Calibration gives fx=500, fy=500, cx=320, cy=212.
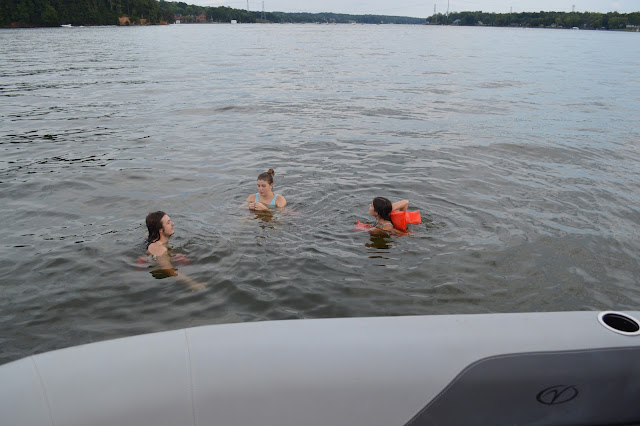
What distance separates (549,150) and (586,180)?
234 centimetres

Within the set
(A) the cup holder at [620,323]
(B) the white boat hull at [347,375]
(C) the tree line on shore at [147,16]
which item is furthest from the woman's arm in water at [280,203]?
(C) the tree line on shore at [147,16]

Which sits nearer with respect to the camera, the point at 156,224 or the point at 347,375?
the point at 347,375

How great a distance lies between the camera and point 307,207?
7.93 meters

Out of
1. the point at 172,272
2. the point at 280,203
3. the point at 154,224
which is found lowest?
the point at 172,272

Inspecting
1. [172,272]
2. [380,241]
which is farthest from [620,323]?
[172,272]

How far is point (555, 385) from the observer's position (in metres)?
2.71

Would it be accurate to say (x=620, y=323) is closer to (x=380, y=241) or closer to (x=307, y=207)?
(x=380, y=241)

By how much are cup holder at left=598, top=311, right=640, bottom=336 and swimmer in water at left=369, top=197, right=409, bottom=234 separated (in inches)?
158

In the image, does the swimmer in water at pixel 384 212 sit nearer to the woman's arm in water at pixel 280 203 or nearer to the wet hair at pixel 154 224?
the woman's arm in water at pixel 280 203

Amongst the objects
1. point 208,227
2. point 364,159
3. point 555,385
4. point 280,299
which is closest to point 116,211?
point 208,227

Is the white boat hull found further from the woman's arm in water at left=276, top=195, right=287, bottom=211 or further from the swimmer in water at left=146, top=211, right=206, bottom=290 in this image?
the woman's arm in water at left=276, top=195, right=287, bottom=211

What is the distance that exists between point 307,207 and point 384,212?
1.52 m

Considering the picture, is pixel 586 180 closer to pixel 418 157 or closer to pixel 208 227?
pixel 418 157

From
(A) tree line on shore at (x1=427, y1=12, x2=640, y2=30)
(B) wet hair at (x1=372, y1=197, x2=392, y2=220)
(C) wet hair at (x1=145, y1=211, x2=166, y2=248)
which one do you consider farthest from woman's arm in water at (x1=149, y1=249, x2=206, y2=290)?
(A) tree line on shore at (x1=427, y1=12, x2=640, y2=30)
